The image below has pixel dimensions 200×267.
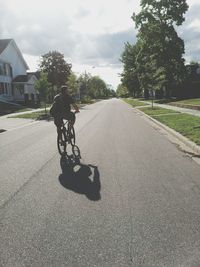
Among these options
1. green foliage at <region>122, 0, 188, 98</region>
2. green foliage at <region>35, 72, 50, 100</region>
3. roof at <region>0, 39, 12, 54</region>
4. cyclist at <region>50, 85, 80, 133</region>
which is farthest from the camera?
roof at <region>0, 39, 12, 54</region>

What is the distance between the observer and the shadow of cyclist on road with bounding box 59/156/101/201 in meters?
6.79

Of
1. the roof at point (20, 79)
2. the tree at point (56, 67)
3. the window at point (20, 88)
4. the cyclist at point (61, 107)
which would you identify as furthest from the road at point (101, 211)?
the tree at point (56, 67)

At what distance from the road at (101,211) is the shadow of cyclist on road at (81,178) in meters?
0.02

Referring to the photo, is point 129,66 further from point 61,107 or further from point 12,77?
point 61,107

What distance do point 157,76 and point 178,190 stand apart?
3322 cm

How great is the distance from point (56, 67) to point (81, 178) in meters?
69.9

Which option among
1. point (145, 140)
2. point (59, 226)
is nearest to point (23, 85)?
point (145, 140)

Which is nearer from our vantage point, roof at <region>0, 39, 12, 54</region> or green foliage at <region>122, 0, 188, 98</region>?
green foliage at <region>122, 0, 188, 98</region>

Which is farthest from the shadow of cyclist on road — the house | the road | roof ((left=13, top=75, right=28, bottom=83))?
roof ((left=13, top=75, right=28, bottom=83))

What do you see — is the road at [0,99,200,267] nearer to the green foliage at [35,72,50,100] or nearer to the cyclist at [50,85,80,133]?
the cyclist at [50,85,80,133]

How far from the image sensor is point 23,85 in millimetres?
60750

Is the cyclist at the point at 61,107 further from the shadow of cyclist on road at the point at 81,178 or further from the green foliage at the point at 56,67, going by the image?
the green foliage at the point at 56,67

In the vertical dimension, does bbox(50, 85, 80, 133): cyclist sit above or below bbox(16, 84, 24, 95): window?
above

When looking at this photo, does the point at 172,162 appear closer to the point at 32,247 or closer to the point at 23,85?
the point at 32,247
